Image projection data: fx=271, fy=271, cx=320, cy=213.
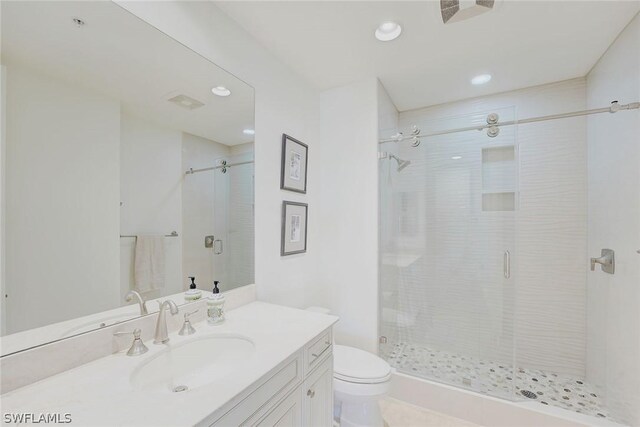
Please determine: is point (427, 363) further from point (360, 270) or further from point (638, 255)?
point (638, 255)

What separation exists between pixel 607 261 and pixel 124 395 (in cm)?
259

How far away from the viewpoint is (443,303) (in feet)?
7.17

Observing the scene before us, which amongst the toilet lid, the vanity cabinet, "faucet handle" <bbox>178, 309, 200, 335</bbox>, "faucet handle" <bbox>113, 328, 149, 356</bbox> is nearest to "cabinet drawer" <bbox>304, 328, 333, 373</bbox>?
the vanity cabinet

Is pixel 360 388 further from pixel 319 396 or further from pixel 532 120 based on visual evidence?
pixel 532 120

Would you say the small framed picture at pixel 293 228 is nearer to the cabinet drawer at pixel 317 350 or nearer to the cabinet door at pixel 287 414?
the cabinet drawer at pixel 317 350

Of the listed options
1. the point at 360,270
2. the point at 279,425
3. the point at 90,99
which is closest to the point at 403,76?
the point at 360,270

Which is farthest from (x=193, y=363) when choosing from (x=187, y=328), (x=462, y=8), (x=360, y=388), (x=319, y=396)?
(x=462, y=8)

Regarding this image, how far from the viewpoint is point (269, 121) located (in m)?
1.79

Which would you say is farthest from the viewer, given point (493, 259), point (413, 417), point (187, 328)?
point (493, 259)

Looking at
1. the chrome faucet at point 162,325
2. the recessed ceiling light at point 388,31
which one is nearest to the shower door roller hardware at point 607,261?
the recessed ceiling light at point 388,31

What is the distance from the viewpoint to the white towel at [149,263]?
3.69 feet

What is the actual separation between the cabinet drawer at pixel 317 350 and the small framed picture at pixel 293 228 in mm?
735

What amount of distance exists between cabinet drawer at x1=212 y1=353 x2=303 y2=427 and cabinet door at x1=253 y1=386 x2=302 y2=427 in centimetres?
3

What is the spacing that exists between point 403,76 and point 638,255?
1.82 metres
